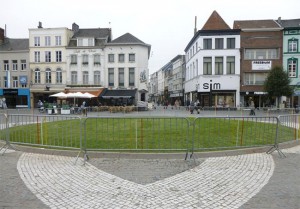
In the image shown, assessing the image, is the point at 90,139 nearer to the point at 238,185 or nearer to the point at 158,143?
the point at 158,143

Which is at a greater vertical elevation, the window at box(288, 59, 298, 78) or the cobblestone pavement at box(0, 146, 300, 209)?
the window at box(288, 59, 298, 78)

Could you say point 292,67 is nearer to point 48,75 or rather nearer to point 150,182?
point 48,75

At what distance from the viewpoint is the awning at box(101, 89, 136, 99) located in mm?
39119

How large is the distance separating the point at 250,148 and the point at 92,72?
36.4 meters

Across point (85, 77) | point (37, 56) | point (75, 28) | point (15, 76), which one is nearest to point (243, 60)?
point (85, 77)

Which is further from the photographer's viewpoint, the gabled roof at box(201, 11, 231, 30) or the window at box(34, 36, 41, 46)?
the window at box(34, 36, 41, 46)

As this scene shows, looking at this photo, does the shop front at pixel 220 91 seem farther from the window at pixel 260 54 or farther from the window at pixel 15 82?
the window at pixel 15 82

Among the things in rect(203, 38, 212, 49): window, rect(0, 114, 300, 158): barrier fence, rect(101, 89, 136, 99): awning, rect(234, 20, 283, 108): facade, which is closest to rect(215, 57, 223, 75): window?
rect(203, 38, 212, 49): window

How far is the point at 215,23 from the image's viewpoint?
130ft

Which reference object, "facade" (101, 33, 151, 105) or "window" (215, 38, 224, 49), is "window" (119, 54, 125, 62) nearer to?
"facade" (101, 33, 151, 105)

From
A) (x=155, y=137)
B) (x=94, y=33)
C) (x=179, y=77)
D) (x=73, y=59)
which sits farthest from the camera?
(x=179, y=77)

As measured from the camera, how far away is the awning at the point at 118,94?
3912 cm

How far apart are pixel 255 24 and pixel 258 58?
18.8 feet

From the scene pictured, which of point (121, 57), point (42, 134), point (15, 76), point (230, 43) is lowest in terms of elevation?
point (42, 134)
